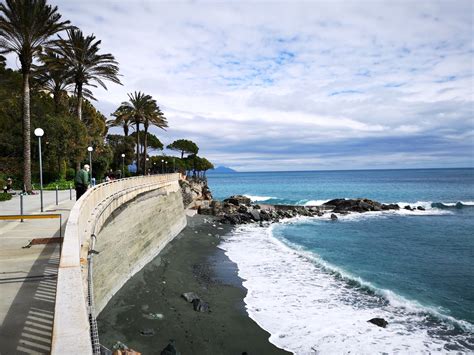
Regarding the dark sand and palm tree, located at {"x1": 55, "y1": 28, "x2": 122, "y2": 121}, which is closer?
the dark sand

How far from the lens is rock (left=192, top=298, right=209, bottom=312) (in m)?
13.1

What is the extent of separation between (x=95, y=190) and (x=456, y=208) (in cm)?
5548

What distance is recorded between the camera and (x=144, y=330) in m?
11.0

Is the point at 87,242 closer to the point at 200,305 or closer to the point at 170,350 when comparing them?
the point at 170,350

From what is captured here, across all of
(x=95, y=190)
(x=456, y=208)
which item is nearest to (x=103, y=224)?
(x=95, y=190)

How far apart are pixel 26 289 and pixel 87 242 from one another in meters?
2.54

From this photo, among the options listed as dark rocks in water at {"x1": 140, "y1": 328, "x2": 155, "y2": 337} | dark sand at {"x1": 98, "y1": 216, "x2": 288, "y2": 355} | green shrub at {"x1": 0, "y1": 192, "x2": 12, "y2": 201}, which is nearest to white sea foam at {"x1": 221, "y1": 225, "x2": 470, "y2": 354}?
dark sand at {"x1": 98, "y1": 216, "x2": 288, "y2": 355}

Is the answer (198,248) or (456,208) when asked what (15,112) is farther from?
(456,208)

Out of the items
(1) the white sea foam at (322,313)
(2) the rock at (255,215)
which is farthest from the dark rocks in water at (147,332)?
(2) the rock at (255,215)

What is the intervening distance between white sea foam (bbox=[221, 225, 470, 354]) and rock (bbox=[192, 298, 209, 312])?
5.28ft

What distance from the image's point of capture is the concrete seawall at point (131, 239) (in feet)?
40.5

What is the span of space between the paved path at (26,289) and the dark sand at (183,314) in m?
2.84

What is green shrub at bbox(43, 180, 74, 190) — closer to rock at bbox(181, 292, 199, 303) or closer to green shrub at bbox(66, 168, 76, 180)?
green shrub at bbox(66, 168, 76, 180)

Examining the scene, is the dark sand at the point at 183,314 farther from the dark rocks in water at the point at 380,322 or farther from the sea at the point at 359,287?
the dark rocks in water at the point at 380,322
